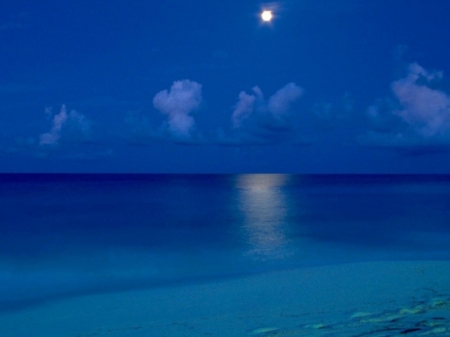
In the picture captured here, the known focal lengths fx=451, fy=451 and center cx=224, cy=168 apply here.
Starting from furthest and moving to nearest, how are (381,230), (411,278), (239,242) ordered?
1. (381,230)
2. (239,242)
3. (411,278)

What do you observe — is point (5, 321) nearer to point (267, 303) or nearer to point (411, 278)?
point (267, 303)

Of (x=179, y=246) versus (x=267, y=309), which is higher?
(x=267, y=309)

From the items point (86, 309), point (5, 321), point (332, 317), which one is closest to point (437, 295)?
point (332, 317)

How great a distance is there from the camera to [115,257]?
58.5 feet

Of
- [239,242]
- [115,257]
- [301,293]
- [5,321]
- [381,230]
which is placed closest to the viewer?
[5,321]

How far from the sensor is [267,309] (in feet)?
30.8

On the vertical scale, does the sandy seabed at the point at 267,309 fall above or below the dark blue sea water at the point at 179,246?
above

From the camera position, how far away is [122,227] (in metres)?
28.0

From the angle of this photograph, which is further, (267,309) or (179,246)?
(179,246)

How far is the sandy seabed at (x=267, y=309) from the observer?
799cm

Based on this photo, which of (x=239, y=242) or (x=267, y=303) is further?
(x=239, y=242)

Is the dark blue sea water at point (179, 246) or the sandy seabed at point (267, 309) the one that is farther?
the dark blue sea water at point (179, 246)

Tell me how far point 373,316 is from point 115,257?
11.8 meters

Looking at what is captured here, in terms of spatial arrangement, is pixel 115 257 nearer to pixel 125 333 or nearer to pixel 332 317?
pixel 125 333
